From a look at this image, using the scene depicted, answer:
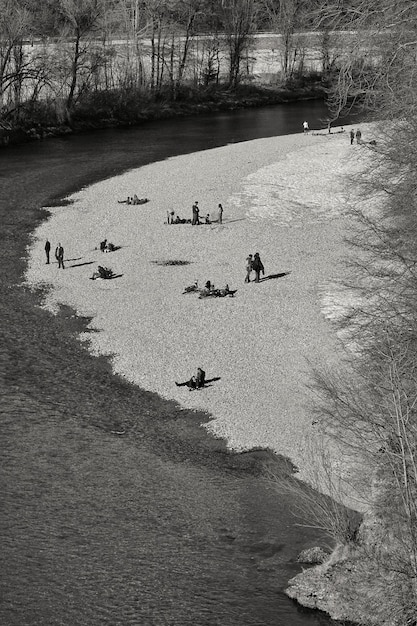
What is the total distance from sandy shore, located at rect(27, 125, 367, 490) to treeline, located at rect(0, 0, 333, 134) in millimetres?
17417

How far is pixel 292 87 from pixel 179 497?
7196 cm

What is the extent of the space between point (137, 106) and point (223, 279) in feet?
139

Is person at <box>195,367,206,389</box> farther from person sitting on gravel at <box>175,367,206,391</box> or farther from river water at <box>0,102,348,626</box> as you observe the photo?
river water at <box>0,102,348,626</box>

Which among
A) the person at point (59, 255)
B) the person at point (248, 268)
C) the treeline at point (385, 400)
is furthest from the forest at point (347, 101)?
the person at point (59, 255)

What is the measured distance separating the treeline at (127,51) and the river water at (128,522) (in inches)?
1663

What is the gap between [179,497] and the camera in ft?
72.7

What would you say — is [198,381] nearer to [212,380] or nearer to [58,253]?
[212,380]

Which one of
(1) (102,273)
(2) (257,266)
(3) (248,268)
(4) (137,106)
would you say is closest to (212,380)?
(3) (248,268)

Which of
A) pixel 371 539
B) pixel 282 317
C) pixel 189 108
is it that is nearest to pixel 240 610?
pixel 371 539

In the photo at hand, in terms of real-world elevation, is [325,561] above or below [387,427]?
below

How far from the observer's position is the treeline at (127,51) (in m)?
68.6

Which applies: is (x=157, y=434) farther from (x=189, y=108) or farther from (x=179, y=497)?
(x=189, y=108)

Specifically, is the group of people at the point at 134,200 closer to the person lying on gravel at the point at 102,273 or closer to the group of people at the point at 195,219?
the group of people at the point at 195,219

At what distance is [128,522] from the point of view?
21.0m
